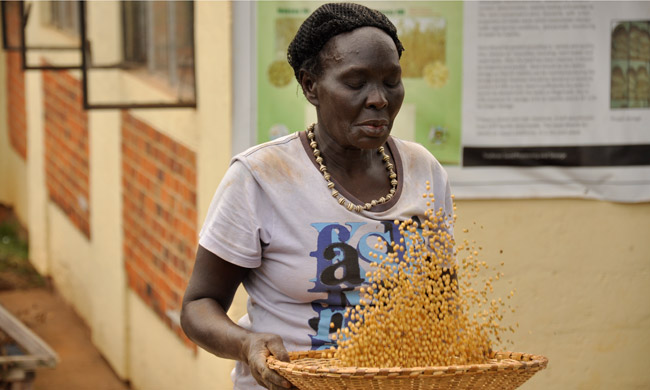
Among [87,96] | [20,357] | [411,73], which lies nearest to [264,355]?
[411,73]

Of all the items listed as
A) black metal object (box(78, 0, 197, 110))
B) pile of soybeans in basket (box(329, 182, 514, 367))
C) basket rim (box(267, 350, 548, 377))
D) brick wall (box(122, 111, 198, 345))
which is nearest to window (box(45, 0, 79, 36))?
brick wall (box(122, 111, 198, 345))

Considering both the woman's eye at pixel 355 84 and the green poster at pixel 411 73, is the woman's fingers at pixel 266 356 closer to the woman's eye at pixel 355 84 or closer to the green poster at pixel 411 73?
the woman's eye at pixel 355 84

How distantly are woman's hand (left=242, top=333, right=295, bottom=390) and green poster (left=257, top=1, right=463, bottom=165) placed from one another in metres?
2.50

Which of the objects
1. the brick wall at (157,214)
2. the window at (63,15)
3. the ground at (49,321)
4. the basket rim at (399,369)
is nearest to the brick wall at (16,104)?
the ground at (49,321)

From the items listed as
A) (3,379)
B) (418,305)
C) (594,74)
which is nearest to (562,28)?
(594,74)

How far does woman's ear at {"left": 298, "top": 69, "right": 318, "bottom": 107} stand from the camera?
2.69 meters

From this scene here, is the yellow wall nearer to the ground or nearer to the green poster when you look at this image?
the green poster

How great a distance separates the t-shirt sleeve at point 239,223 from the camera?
2.56m

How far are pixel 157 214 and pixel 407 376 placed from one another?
4109mm

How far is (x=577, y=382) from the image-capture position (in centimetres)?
515

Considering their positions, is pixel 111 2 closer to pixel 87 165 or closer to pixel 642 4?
pixel 87 165

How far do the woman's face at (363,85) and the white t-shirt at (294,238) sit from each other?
0.53 ft

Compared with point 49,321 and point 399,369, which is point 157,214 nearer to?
point 49,321

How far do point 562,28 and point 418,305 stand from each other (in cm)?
Answer: 289
